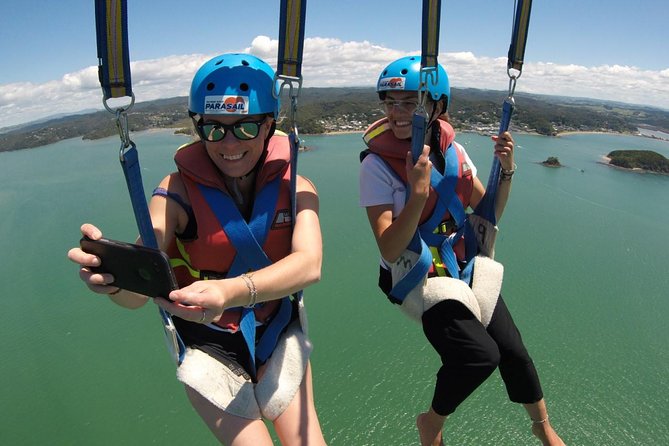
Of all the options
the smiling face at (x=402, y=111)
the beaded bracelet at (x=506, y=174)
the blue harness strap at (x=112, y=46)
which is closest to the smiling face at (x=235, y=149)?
the blue harness strap at (x=112, y=46)

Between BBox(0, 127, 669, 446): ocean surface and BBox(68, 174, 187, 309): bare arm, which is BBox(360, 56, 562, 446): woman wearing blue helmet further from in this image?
BBox(0, 127, 669, 446): ocean surface

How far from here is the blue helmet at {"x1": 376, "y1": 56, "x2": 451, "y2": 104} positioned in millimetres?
1670

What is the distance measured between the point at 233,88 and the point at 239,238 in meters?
0.54

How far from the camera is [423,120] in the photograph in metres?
1.42

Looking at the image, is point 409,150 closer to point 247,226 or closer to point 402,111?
point 402,111

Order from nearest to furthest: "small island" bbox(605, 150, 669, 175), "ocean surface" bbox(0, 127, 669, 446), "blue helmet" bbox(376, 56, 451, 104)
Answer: "blue helmet" bbox(376, 56, 451, 104) → "ocean surface" bbox(0, 127, 669, 446) → "small island" bbox(605, 150, 669, 175)

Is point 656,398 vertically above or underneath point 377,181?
underneath

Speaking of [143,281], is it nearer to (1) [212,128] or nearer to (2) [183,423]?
(1) [212,128]

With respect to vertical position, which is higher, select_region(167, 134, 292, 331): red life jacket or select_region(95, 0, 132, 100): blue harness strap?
select_region(95, 0, 132, 100): blue harness strap

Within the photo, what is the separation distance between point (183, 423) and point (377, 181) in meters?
5.33

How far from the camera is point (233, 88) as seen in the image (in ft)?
4.45

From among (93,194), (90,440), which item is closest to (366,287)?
(90,440)

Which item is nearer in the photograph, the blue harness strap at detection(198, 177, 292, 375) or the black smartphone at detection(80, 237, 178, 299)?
the black smartphone at detection(80, 237, 178, 299)

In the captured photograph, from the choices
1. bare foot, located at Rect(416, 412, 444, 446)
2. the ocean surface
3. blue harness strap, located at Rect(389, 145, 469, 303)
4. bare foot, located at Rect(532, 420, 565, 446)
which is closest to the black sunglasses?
blue harness strap, located at Rect(389, 145, 469, 303)
